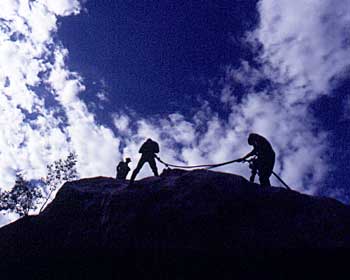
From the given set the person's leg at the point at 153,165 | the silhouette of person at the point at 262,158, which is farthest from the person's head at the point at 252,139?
the person's leg at the point at 153,165

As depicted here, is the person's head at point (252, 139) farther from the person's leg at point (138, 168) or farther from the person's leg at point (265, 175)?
the person's leg at point (138, 168)

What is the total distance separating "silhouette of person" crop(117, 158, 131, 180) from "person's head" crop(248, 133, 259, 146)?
8.42 metres

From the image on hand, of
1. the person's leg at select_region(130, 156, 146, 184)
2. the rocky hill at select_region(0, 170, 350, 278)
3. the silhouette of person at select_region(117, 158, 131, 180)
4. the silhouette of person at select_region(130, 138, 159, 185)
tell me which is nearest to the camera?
the rocky hill at select_region(0, 170, 350, 278)

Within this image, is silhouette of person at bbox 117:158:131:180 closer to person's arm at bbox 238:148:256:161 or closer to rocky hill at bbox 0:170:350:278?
rocky hill at bbox 0:170:350:278

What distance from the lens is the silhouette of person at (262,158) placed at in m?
9.72

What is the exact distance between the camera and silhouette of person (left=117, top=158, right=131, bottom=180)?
16728 millimetres

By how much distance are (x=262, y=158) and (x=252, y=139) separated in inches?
36.8

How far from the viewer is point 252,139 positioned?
10.5 m

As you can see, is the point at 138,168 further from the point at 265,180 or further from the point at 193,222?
the point at 265,180

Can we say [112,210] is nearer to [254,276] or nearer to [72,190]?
[72,190]

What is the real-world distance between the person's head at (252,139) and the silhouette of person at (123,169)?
27.6ft

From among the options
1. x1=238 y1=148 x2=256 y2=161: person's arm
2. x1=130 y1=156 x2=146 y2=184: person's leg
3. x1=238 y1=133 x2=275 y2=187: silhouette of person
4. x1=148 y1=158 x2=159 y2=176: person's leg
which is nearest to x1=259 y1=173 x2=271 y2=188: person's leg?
x1=238 y1=133 x2=275 y2=187: silhouette of person

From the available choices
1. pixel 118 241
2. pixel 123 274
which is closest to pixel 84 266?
pixel 123 274

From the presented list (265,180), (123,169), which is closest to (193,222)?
(265,180)
